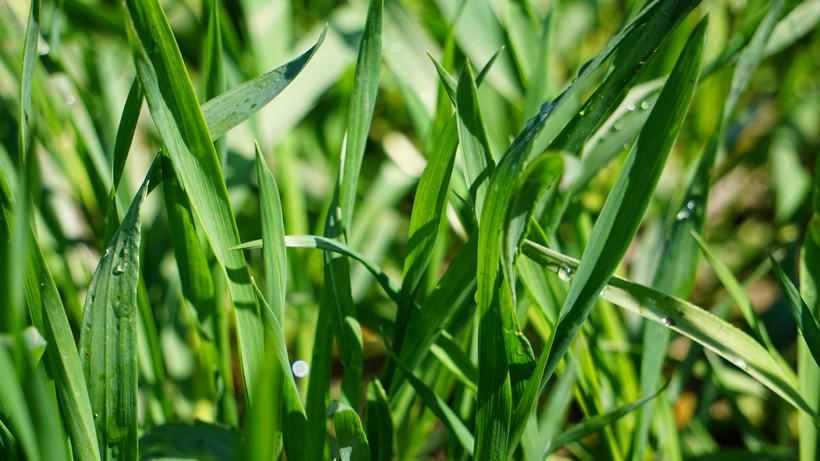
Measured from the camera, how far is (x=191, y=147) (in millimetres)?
605

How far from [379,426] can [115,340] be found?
0.25 meters

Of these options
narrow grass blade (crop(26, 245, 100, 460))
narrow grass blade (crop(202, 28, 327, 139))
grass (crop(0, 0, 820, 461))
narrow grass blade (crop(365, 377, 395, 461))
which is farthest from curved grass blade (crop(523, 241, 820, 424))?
narrow grass blade (crop(26, 245, 100, 460))

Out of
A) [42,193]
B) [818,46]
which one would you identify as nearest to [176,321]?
[42,193]

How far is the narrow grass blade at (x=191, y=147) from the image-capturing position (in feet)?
1.87

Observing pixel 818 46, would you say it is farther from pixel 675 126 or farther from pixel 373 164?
pixel 675 126

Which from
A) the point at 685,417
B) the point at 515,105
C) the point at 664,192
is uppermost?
the point at 515,105

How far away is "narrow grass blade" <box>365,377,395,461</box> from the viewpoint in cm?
66

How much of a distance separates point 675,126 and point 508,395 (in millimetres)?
256

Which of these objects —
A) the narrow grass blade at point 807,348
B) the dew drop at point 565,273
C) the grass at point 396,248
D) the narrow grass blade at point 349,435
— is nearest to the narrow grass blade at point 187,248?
the grass at point 396,248

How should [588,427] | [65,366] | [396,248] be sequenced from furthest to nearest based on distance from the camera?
[396,248] → [588,427] → [65,366]

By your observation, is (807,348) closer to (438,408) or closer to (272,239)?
(438,408)

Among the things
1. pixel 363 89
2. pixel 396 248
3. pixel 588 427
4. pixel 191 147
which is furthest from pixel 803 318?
pixel 396 248

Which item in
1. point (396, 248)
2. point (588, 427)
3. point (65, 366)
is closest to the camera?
point (65, 366)

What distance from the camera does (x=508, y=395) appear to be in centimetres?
59
